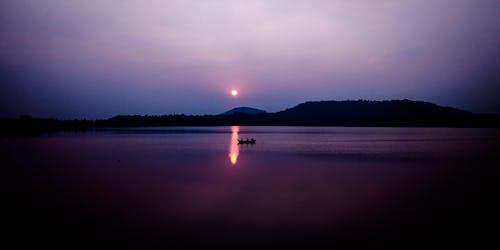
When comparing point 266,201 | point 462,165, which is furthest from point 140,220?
point 462,165

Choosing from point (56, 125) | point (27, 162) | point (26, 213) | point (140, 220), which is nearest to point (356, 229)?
point (140, 220)

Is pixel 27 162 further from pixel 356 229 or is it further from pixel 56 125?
pixel 56 125

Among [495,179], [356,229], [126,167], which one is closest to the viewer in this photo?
[356,229]

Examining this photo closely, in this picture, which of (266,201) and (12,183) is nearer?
(266,201)

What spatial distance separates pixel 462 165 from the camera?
96.5 ft

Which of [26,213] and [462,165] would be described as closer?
[26,213]

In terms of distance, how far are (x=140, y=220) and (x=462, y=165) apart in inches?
1036

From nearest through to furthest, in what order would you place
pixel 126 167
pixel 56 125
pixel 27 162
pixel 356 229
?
pixel 356 229
pixel 126 167
pixel 27 162
pixel 56 125

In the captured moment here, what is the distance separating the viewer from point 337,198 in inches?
666

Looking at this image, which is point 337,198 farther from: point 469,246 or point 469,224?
point 469,246

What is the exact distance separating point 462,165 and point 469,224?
19.4 m

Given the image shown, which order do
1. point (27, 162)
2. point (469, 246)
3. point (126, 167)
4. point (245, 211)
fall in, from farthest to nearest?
point (27, 162) < point (126, 167) < point (245, 211) < point (469, 246)

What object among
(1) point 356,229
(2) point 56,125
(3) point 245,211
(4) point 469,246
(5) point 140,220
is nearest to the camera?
(4) point 469,246

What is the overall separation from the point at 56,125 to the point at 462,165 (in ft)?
628
